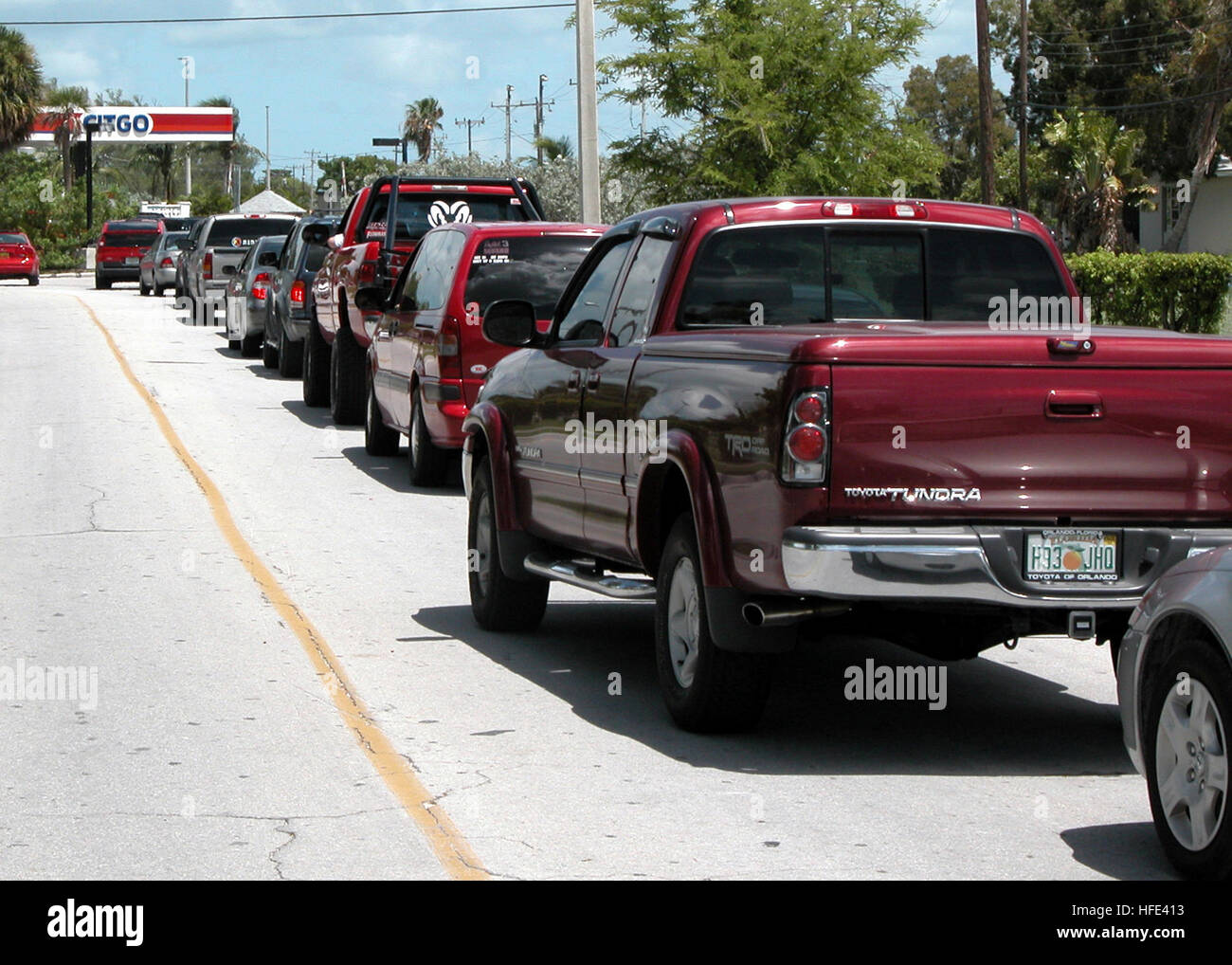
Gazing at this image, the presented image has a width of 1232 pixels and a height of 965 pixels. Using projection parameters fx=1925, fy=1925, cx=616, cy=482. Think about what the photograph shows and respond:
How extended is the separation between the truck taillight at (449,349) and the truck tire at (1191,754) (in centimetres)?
903

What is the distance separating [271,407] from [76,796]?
48.7ft

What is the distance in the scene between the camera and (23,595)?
10.4 metres

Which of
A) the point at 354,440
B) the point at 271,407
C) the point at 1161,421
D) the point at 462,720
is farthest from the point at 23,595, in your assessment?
the point at 271,407

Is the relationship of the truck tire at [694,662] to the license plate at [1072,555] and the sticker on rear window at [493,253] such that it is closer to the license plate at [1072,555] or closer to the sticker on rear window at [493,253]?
→ the license plate at [1072,555]

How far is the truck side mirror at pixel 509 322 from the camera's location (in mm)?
9055

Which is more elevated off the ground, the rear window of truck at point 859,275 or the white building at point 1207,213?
the white building at point 1207,213

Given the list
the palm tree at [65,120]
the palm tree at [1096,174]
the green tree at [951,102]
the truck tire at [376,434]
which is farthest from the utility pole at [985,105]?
the palm tree at [65,120]

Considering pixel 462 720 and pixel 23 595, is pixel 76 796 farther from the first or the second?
pixel 23 595

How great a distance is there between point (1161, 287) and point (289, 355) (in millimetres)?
15464

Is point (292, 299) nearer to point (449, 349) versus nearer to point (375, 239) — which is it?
point (375, 239)

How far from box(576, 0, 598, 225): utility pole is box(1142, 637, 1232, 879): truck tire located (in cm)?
2147

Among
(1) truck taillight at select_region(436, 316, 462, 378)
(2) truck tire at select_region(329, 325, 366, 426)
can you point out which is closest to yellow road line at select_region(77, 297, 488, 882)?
(1) truck taillight at select_region(436, 316, 462, 378)

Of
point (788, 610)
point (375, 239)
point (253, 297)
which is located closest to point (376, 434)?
point (375, 239)
